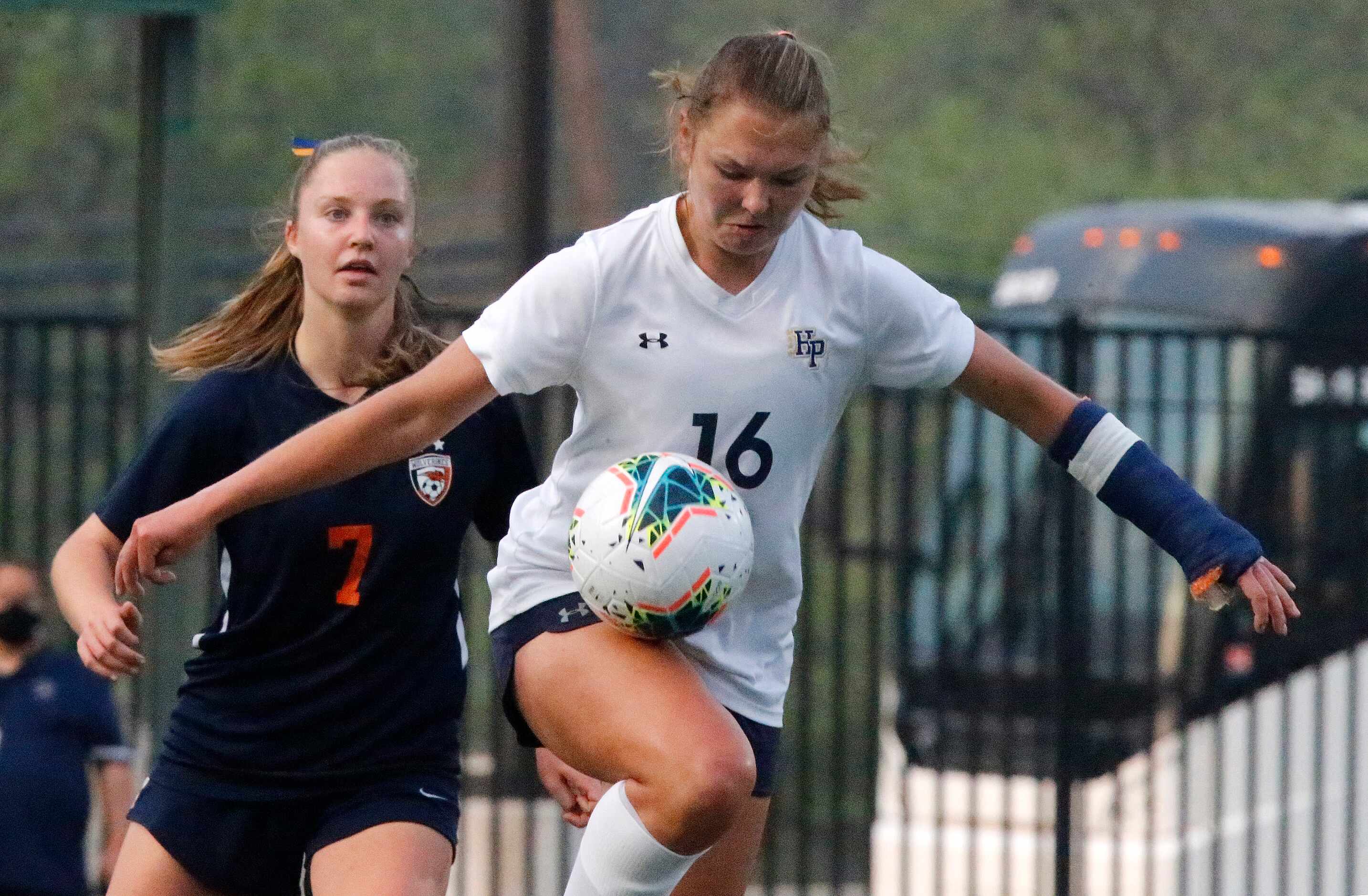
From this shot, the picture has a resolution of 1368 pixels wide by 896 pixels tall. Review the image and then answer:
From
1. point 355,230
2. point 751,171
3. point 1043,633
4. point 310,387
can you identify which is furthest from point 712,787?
point 1043,633

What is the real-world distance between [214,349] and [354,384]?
33cm

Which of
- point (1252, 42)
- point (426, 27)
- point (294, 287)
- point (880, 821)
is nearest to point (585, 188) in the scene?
point (426, 27)

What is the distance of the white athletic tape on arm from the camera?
13.9 ft

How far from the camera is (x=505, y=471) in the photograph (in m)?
4.56

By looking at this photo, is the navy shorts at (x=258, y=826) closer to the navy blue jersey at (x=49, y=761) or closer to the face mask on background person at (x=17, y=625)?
the navy blue jersey at (x=49, y=761)

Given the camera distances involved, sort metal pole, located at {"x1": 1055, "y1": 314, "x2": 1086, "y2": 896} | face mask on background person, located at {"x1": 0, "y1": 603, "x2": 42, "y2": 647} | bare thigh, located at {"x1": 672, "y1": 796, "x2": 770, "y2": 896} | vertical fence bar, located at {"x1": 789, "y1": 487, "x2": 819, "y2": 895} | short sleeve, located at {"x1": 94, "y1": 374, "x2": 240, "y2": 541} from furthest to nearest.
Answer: vertical fence bar, located at {"x1": 789, "y1": 487, "x2": 819, "y2": 895}
metal pole, located at {"x1": 1055, "y1": 314, "x2": 1086, "y2": 896}
face mask on background person, located at {"x1": 0, "y1": 603, "x2": 42, "y2": 647}
bare thigh, located at {"x1": 672, "y1": 796, "x2": 770, "y2": 896}
short sleeve, located at {"x1": 94, "y1": 374, "x2": 240, "y2": 541}

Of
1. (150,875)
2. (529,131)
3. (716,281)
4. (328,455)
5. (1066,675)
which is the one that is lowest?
(150,875)

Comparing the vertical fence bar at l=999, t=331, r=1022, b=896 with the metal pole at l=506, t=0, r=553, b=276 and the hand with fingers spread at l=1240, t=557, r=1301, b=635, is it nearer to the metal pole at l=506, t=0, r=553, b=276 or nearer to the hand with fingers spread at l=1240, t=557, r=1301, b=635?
the metal pole at l=506, t=0, r=553, b=276

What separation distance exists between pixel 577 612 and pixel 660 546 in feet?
1.25

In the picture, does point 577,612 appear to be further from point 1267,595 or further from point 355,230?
point 1267,595

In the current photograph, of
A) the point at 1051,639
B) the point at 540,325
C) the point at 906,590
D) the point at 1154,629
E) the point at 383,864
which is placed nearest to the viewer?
the point at 540,325

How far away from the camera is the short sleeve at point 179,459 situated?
4316 mm

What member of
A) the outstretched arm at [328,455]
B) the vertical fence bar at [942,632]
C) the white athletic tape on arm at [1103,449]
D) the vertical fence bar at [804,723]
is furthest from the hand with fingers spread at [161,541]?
the vertical fence bar at [942,632]

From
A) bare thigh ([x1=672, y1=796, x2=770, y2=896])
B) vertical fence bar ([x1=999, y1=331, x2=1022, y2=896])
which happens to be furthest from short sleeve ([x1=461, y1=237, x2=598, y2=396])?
vertical fence bar ([x1=999, y1=331, x2=1022, y2=896])
